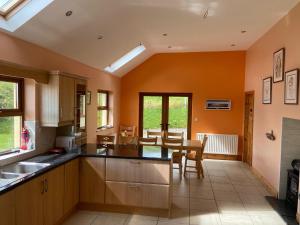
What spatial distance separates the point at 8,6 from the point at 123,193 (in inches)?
108

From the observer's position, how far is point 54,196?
2758 millimetres

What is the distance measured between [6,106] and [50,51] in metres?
1.10

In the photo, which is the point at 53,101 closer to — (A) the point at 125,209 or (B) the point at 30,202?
(B) the point at 30,202

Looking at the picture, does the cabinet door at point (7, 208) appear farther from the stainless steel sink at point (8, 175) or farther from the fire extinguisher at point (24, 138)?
the fire extinguisher at point (24, 138)

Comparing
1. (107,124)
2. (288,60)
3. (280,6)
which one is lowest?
(107,124)

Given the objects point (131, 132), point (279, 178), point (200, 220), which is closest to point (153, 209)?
point (200, 220)

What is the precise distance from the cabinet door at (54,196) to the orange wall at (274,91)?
3.35 meters

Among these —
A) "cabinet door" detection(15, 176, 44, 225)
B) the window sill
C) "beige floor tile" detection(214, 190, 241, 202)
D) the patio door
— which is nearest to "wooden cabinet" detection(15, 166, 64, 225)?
"cabinet door" detection(15, 176, 44, 225)

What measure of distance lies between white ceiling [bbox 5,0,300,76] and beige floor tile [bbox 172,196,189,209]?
3.09 m

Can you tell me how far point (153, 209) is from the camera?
327 centimetres

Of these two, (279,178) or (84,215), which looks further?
(279,178)

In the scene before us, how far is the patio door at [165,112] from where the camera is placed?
719 centimetres

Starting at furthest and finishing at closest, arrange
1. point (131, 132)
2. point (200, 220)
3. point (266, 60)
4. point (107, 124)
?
point (131, 132) < point (107, 124) < point (266, 60) < point (200, 220)

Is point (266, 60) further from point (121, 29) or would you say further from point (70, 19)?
point (70, 19)
